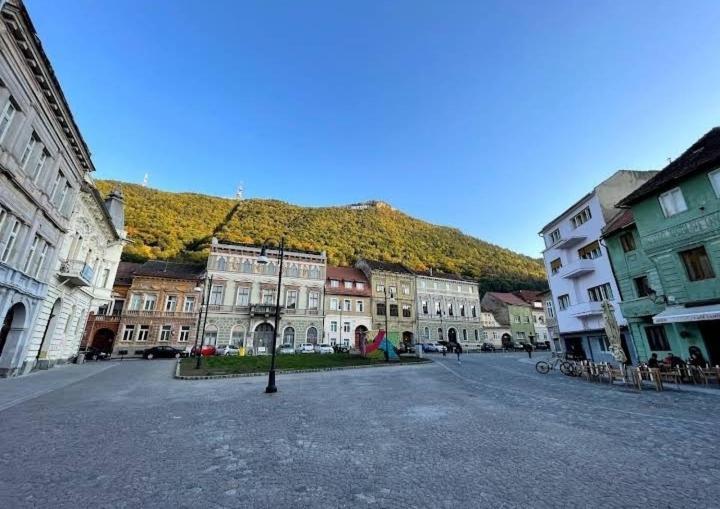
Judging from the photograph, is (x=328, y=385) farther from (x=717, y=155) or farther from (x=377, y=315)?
(x=377, y=315)

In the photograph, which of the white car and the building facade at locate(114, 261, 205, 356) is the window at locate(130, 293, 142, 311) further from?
the white car

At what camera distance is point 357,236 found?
290ft

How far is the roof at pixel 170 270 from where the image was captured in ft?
133

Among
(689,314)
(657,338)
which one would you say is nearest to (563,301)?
(657,338)

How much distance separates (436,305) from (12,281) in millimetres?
50303

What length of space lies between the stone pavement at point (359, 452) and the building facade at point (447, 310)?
4204 cm

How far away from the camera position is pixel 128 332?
125ft

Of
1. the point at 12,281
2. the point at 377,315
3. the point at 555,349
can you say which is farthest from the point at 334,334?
the point at 12,281

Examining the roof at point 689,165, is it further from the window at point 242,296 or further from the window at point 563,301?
the window at point 242,296

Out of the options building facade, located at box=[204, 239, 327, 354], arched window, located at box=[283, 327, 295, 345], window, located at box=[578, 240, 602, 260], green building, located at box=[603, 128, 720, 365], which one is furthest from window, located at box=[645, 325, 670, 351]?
arched window, located at box=[283, 327, 295, 345]

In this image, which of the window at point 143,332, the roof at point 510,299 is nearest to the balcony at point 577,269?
the roof at point 510,299

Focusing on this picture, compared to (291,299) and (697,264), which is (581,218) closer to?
(697,264)

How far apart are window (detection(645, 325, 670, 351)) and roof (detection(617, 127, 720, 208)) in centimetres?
788

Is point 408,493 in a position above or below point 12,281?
below
